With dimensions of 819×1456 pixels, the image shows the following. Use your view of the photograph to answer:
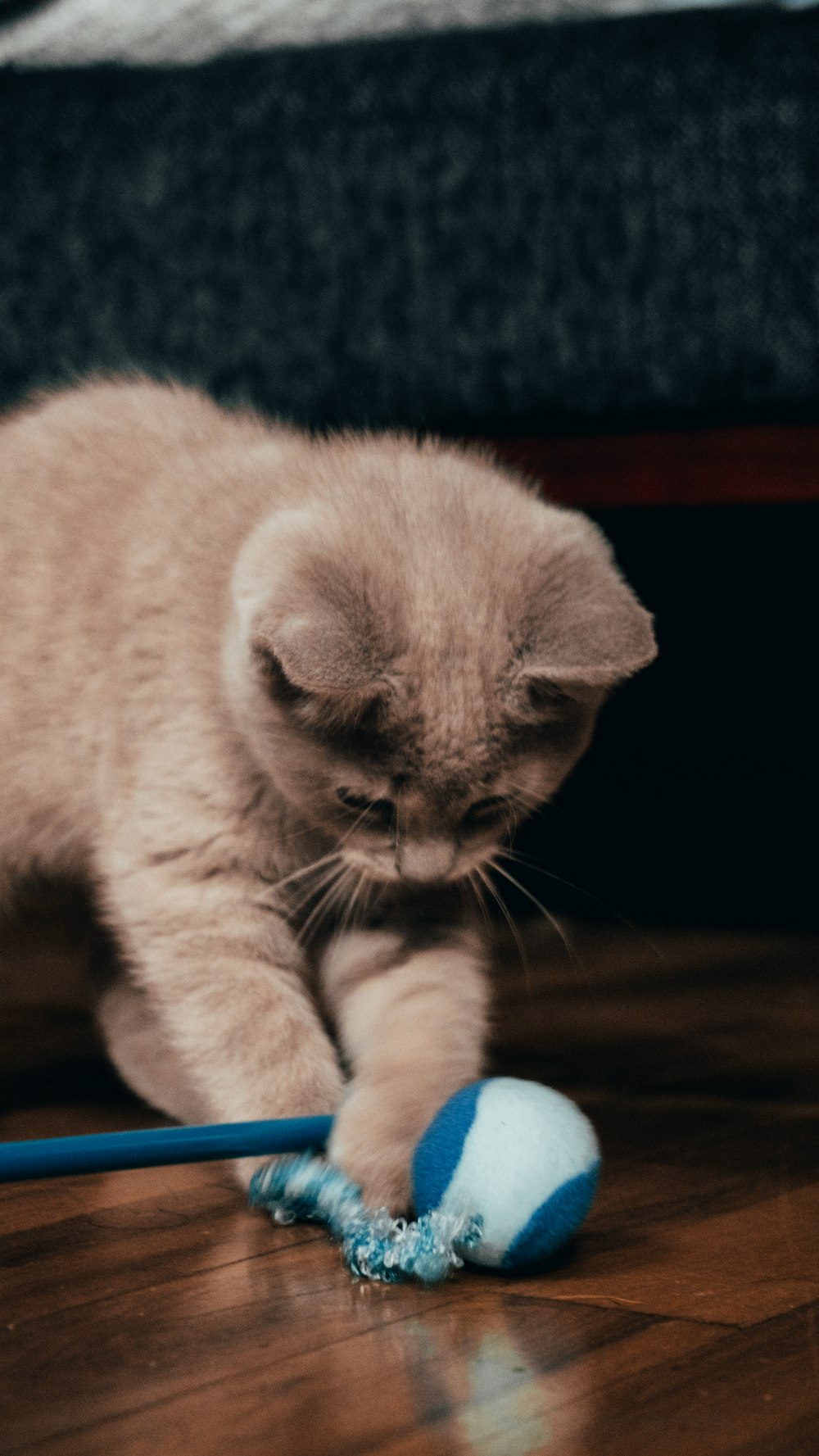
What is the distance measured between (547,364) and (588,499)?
0.16 meters

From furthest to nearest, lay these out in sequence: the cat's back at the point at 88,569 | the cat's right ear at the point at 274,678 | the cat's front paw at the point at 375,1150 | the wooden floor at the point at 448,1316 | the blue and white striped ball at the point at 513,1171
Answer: the cat's back at the point at 88,569 → the cat's right ear at the point at 274,678 → the cat's front paw at the point at 375,1150 → the blue and white striped ball at the point at 513,1171 → the wooden floor at the point at 448,1316

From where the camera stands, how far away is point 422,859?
127 cm

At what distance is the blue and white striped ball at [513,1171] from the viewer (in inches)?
39.2

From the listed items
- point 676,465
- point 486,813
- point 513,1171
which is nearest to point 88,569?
point 486,813

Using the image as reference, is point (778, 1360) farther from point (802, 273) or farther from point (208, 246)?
point (208, 246)

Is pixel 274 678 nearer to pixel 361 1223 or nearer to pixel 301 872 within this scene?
pixel 301 872

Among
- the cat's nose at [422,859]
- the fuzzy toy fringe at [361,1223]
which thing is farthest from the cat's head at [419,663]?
the fuzzy toy fringe at [361,1223]

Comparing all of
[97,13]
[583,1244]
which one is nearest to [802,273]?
[583,1244]

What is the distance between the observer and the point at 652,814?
269 centimetres

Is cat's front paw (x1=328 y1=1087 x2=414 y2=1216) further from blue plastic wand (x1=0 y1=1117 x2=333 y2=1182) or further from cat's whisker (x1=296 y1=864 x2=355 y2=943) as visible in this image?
cat's whisker (x1=296 y1=864 x2=355 y2=943)

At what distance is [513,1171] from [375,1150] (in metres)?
0.15

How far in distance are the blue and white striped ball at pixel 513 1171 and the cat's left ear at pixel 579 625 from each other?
0.34 metres

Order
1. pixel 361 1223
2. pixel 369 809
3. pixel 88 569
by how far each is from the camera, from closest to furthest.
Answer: pixel 361 1223 → pixel 369 809 → pixel 88 569

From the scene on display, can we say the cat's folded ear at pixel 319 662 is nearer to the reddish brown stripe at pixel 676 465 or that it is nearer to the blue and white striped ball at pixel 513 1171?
the blue and white striped ball at pixel 513 1171
